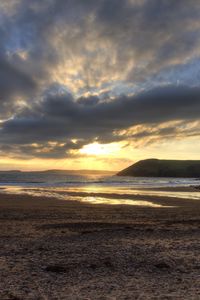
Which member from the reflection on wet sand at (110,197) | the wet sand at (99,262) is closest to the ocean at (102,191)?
the reflection on wet sand at (110,197)

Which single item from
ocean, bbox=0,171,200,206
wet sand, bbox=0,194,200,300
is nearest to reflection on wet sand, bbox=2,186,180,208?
ocean, bbox=0,171,200,206

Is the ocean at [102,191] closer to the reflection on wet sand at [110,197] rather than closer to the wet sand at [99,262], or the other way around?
the reflection on wet sand at [110,197]

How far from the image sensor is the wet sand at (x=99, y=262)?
270 inches

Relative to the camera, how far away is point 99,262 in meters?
9.11

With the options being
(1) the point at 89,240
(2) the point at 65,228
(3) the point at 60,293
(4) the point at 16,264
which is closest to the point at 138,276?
(3) the point at 60,293

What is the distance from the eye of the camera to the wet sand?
687 centimetres

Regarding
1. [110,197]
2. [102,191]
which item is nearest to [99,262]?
[110,197]

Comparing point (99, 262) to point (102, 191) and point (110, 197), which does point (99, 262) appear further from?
point (102, 191)

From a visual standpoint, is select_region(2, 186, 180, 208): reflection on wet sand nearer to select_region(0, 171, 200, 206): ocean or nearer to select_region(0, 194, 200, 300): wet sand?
select_region(0, 171, 200, 206): ocean

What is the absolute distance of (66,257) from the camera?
9680 millimetres

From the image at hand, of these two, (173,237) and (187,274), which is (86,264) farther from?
(173,237)

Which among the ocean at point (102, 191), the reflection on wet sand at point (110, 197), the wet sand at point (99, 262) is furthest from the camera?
the ocean at point (102, 191)

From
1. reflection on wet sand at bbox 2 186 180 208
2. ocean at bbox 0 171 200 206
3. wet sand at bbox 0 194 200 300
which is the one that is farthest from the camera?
ocean at bbox 0 171 200 206

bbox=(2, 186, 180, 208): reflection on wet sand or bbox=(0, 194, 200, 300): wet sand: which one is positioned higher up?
bbox=(2, 186, 180, 208): reflection on wet sand
